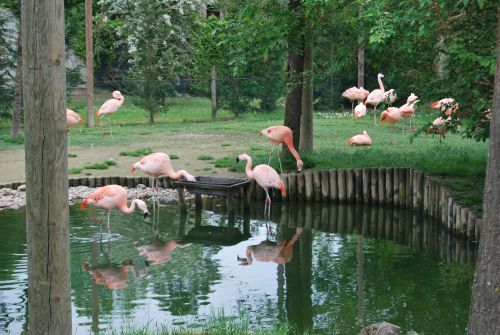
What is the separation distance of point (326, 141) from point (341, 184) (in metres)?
5.41

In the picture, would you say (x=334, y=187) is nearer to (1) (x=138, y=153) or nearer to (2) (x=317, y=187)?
(2) (x=317, y=187)

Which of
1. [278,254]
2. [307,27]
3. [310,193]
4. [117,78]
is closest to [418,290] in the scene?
[278,254]

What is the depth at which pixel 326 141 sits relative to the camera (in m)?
17.0

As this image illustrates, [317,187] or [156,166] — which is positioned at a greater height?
[156,166]

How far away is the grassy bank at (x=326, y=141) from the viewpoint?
38.7 ft

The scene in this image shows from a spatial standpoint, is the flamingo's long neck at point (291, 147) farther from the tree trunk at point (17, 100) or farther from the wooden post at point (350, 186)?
the tree trunk at point (17, 100)

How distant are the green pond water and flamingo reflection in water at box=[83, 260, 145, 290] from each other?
0.01 meters

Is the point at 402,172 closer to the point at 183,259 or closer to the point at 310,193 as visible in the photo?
the point at 310,193

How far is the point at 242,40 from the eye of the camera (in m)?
10.8

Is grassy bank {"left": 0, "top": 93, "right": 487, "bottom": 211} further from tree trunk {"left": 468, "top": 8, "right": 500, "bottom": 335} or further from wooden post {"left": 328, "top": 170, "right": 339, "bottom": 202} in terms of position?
tree trunk {"left": 468, "top": 8, "right": 500, "bottom": 335}

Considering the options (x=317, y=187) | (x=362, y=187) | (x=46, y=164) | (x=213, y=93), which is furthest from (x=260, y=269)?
(x=213, y=93)

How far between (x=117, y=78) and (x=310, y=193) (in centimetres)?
1651

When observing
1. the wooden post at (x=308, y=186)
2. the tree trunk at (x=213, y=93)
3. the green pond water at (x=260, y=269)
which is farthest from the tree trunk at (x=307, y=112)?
the tree trunk at (x=213, y=93)

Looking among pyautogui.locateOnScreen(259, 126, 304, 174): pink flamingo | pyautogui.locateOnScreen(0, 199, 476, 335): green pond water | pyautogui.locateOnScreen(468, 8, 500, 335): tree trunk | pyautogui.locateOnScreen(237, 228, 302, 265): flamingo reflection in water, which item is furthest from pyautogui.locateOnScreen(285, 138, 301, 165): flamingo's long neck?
pyautogui.locateOnScreen(468, 8, 500, 335): tree trunk
